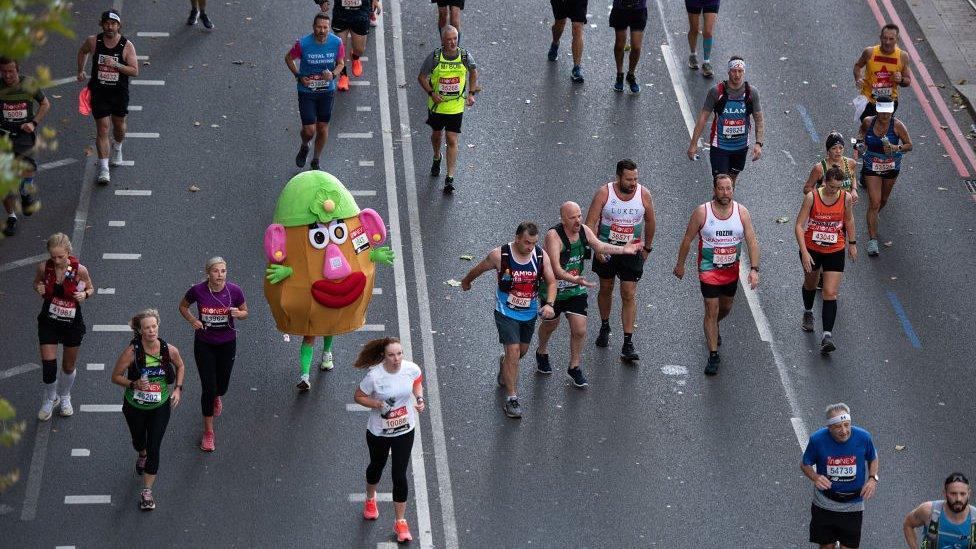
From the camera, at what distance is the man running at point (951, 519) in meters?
12.4

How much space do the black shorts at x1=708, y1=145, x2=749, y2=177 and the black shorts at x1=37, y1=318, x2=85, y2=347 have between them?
770 centimetres

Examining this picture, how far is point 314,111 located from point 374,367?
6272 mm

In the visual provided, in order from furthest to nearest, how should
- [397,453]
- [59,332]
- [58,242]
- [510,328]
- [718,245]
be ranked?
[718,245], [510,328], [59,332], [58,242], [397,453]

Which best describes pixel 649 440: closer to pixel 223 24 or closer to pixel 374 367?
pixel 374 367

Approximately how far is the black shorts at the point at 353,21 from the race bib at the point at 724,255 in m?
7.26

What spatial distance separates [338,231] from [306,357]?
4.29 feet

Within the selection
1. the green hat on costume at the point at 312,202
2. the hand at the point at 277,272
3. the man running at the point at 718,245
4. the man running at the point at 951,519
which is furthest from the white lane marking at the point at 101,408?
the man running at the point at 951,519

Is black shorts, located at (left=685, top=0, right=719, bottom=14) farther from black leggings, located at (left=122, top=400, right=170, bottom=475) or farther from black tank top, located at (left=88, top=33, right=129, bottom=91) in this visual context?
black leggings, located at (left=122, top=400, right=170, bottom=475)

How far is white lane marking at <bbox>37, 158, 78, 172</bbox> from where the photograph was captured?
19.4 m

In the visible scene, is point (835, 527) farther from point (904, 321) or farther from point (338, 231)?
point (338, 231)

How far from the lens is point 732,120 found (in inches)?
733

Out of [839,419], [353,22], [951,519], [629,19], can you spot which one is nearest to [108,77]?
[353,22]

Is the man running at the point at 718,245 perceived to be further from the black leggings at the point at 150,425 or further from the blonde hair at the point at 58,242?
the blonde hair at the point at 58,242

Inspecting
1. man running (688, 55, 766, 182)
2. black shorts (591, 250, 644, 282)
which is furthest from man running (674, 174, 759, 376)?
man running (688, 55, 766, 182)
